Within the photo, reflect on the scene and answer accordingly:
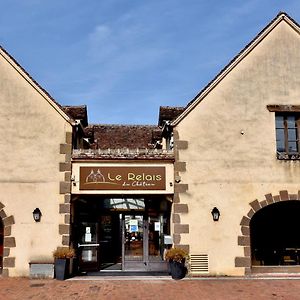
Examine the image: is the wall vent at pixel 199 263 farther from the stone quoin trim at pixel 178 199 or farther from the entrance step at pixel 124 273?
the entrance step at pixel 124 273

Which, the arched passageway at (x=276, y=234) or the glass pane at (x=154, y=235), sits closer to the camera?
the arched passageway at (x=276, y=234)

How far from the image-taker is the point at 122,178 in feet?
48.3

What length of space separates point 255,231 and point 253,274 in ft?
5.88

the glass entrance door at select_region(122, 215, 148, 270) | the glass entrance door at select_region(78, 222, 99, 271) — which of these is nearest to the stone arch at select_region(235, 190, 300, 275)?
the glass entrance door at select_region(122, 215, 148, 270)

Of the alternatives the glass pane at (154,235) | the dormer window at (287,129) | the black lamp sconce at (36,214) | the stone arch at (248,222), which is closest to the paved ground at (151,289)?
the stone arch at (248,222)

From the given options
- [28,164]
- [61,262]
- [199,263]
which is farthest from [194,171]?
[28,164]

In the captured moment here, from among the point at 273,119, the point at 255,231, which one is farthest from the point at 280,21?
the point at 255,231

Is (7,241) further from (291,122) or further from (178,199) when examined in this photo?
(291,122)

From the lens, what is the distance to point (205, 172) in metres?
14.9

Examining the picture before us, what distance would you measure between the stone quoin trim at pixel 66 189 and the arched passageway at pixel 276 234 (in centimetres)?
671

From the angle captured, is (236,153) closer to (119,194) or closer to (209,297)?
(119,194)

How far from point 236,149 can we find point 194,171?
1.72 m

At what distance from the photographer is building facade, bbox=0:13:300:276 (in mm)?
14430

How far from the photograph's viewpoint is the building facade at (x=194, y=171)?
14.4 meters
